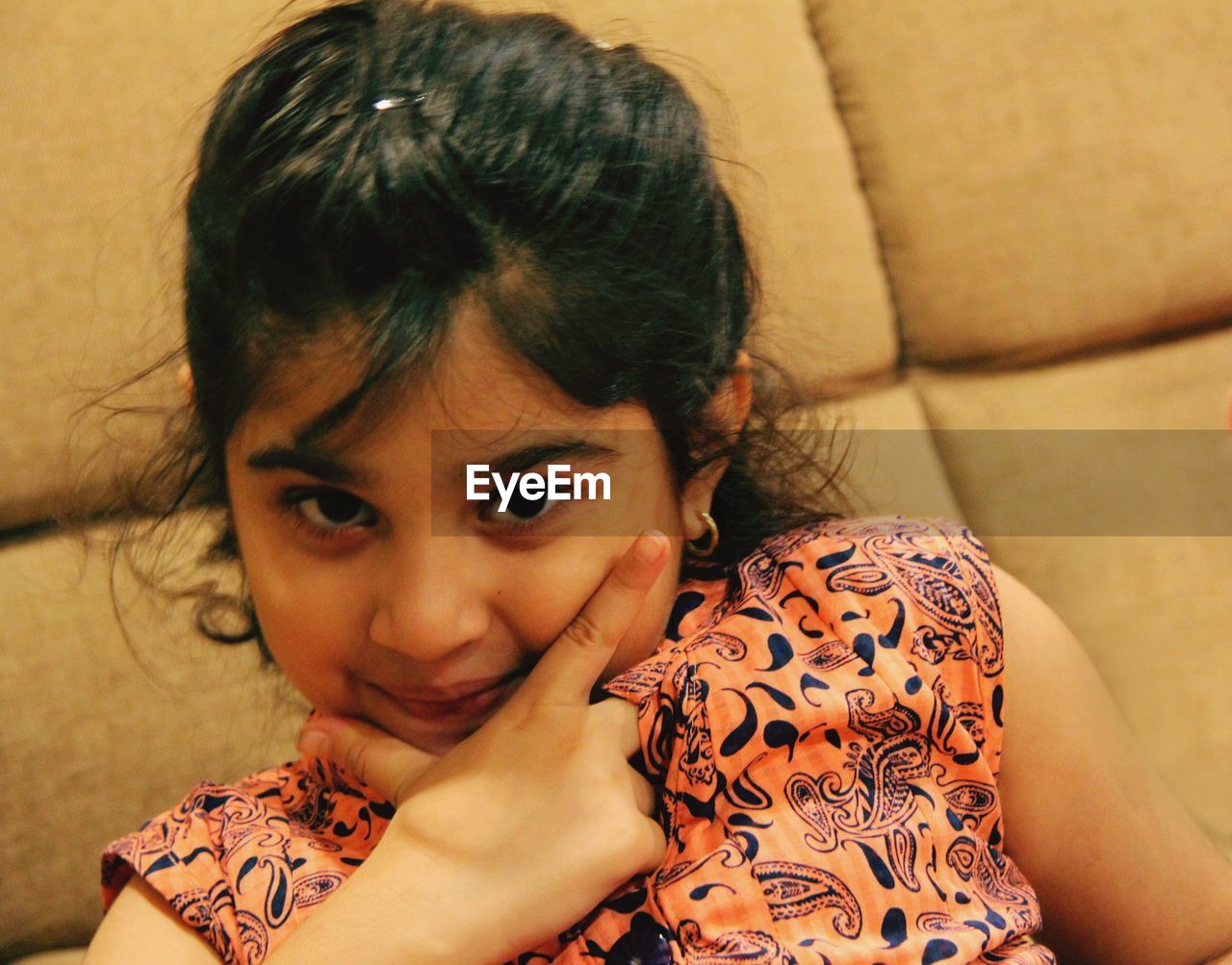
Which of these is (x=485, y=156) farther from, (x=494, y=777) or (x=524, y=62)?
(x=494, y=777)

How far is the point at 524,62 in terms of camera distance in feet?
2.32

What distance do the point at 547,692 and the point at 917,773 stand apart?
0.23 meters

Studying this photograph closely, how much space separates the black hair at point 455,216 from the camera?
64 centimetres

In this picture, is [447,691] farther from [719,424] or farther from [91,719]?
[91,719]

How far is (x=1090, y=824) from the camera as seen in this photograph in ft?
2.63

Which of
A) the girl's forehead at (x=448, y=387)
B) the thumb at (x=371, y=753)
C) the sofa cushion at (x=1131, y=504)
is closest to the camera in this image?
the girl's forehead at (x=448, y=387)

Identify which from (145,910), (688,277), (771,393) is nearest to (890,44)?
(771,393)

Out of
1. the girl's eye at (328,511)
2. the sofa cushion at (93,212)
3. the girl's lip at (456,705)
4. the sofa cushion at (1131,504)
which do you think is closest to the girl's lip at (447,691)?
the girl's lip at (456,705)

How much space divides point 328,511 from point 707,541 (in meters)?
0.27

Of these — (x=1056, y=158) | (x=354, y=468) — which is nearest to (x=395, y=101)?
(x=354, y=468)

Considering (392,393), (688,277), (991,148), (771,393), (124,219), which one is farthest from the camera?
(991,148)

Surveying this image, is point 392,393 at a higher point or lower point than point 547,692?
higher

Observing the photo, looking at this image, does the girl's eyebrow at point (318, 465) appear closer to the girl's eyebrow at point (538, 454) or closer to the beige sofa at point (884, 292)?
the girl's eyebrow at point (538, 454)

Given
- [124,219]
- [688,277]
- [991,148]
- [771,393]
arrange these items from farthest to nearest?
[991,148]
[124,219]
[771,393]
[688,277]
